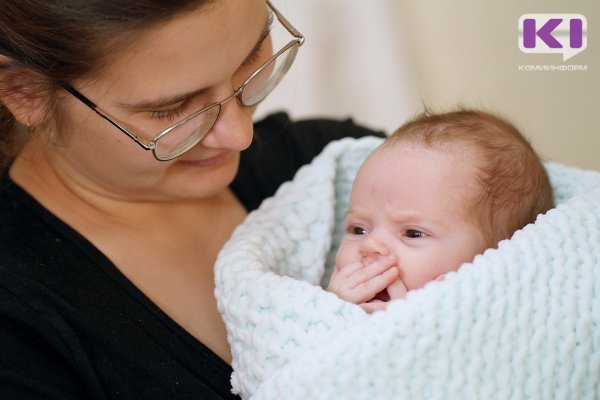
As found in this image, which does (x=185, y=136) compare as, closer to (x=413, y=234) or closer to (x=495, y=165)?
(x=413, y=234)

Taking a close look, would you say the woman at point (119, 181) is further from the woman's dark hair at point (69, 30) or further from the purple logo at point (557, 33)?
the purple logo at point (557, 33)

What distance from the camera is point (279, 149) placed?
187cm

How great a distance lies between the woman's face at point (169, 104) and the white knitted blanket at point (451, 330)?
221mm

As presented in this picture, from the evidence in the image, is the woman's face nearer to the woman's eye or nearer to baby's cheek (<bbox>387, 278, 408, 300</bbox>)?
the woman's eye

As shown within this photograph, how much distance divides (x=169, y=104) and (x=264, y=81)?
235 mm

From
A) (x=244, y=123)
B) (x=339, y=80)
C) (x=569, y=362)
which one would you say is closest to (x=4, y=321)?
(x=244, y=123)

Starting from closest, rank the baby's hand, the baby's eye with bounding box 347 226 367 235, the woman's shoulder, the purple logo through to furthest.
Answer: the baby's hand < the baby's eye with bounding box 347 226 367 235 < the woman's shoulder < the purple logo

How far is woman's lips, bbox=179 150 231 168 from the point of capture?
57.5 inches

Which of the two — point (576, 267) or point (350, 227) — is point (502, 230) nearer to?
point (576, 267)

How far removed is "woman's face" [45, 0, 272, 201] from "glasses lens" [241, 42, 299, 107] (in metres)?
0.02

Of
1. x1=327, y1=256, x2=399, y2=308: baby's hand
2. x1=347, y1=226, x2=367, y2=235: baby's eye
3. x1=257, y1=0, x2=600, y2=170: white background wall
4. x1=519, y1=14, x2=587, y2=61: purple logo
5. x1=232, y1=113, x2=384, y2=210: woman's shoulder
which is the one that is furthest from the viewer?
x1=257, y1=0, x2=600, y2=170: white background wall

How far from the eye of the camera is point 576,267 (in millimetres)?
1220

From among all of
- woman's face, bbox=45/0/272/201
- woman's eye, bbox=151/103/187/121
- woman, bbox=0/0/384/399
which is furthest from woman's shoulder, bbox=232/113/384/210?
woman's eye, bbox=151/103/187/121

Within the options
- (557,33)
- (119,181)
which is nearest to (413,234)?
(119,181)
